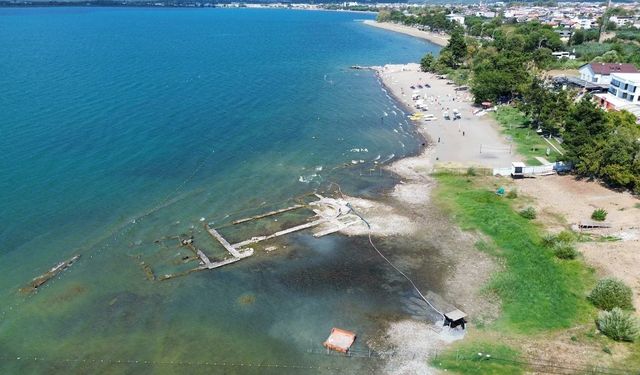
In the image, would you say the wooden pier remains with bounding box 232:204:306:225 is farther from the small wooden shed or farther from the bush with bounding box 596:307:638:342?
the bush with bounding box 596:307:638:342

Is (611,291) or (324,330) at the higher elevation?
(611,291)

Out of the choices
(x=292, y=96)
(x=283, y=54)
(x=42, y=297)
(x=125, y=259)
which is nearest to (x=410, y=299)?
(x=125, y=259)

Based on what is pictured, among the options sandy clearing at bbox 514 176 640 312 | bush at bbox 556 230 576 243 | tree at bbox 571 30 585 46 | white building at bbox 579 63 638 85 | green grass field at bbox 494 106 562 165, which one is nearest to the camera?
sandy clearing at bbox 514 176 640 312

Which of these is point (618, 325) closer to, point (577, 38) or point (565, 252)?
point (565, 252)

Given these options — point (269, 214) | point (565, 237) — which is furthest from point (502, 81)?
point (269, 214)

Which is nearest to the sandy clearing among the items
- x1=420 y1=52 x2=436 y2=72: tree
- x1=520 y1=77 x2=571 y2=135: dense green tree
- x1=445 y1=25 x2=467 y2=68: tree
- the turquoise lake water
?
x1=520 y1=77 x2=571 y2=135: dense green tree

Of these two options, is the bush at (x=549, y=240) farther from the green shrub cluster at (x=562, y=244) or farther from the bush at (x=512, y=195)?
the bush at (x=512, y=195)

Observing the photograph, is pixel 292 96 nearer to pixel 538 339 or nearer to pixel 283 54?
pixel 283 54
